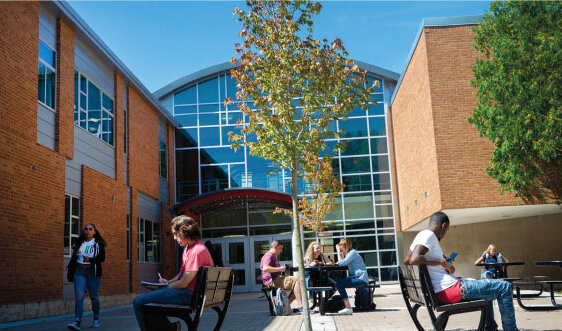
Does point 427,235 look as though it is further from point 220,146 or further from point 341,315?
point 220,146

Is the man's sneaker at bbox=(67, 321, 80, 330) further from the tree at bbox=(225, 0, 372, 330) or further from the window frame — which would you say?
the window frame

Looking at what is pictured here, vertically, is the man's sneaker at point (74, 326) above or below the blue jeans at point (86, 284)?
below

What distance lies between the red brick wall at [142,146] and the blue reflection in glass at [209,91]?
12.5ft

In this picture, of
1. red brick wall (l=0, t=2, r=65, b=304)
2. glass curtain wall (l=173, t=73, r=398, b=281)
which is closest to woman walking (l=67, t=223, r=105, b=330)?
red brick wall (l=0, t=2, r=65, b=304)

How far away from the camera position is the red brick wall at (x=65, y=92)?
1504cm

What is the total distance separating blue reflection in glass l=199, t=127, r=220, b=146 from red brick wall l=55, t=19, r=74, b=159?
1198 cm

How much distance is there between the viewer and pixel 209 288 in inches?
225

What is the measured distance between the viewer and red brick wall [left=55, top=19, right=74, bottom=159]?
15.0m

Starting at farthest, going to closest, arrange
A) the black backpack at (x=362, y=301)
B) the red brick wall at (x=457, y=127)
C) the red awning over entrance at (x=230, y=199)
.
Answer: the red awning over entrance at (x=230, y=199) < the red brick wall at (x=457, y=127) < the black backpack at (x=362, y=301)

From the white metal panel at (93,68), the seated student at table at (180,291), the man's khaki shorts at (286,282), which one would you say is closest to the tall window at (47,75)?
the white metal panel at (93,68)

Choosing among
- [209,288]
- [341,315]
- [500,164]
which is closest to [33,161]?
[341,315]

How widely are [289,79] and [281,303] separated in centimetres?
477

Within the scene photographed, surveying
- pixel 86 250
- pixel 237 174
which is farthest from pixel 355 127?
pixel 86 250

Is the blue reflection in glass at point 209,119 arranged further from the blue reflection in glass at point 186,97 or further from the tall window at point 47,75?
the tall window at point 47,75
